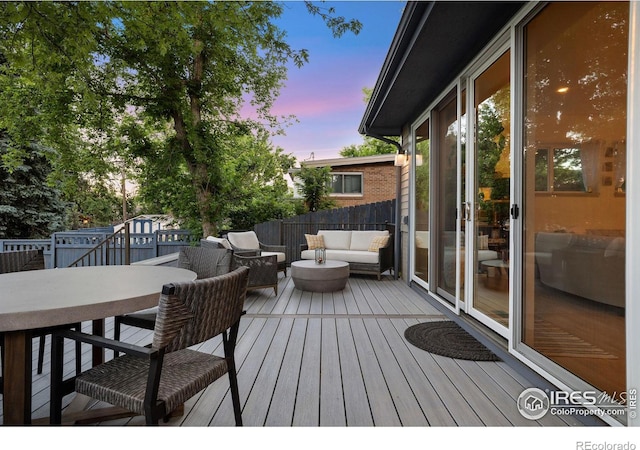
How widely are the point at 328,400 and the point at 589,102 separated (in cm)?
223

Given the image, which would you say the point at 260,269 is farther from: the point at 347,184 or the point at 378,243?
the point at 347,184

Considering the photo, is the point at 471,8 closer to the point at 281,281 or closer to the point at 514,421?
the point at 514,421

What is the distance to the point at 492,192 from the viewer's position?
2965mm

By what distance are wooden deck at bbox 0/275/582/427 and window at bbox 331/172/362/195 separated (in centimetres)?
861

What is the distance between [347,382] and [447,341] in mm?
1235

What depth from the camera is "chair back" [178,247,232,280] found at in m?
2.62

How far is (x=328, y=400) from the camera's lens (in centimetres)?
207

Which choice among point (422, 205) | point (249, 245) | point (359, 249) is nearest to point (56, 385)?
point (422, 205)

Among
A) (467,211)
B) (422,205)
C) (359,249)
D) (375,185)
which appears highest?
(375,185)

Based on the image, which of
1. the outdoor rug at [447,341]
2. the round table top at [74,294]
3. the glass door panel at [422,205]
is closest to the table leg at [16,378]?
the round table top at [74,294]

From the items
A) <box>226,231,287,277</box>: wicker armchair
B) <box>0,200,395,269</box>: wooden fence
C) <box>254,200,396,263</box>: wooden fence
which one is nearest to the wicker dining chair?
<box>226,231,287,277</box>: wicker armchair

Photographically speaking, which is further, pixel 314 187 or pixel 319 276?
pixel 314 187

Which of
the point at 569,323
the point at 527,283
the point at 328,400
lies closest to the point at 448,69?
the point at 527,283

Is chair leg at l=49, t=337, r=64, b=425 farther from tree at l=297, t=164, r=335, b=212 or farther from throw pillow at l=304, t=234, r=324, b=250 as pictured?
tree at l=297, t=164, r=335, b=212
